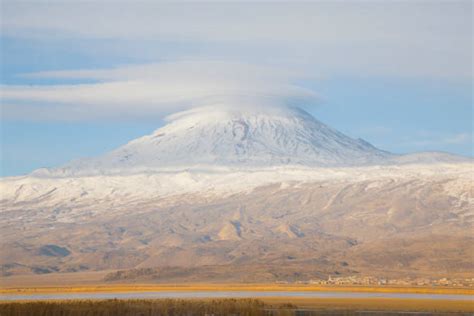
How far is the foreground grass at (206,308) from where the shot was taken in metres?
73.6

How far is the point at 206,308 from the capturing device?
7844 centimetres

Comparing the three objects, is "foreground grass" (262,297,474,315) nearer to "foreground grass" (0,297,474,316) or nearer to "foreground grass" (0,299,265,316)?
"foreground grass" (0,297,474,316)

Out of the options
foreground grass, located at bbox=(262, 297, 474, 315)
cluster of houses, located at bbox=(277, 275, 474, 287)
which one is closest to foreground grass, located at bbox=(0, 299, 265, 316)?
foreground grass, located at bbox=(262, 297, 474, 315)

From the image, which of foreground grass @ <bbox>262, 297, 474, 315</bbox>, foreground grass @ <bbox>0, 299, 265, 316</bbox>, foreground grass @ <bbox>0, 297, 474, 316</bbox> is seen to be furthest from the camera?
A: foreground grass @ <bbox>262, 297, 474, 315</bbox>

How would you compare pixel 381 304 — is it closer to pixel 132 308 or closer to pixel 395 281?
pixel 132 308

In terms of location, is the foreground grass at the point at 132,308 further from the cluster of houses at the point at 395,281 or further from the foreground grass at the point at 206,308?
the cluster of houses at the point at 395,281

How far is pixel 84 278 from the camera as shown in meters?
172

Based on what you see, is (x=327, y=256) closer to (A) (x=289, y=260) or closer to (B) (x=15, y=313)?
(A) (x=289, y=260)

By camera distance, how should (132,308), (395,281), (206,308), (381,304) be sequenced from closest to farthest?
1. (132,308)
2. (206,308)
3. (381,304)
4. (395,281)

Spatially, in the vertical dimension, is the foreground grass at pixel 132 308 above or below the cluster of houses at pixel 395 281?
above

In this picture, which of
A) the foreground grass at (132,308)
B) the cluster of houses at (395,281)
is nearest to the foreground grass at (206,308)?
the foreground grass at (132,308)

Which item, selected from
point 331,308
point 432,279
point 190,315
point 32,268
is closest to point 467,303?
point 331,308

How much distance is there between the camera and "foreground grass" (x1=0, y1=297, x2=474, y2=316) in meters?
73.6

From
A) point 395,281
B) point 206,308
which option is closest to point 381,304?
point 206,308
